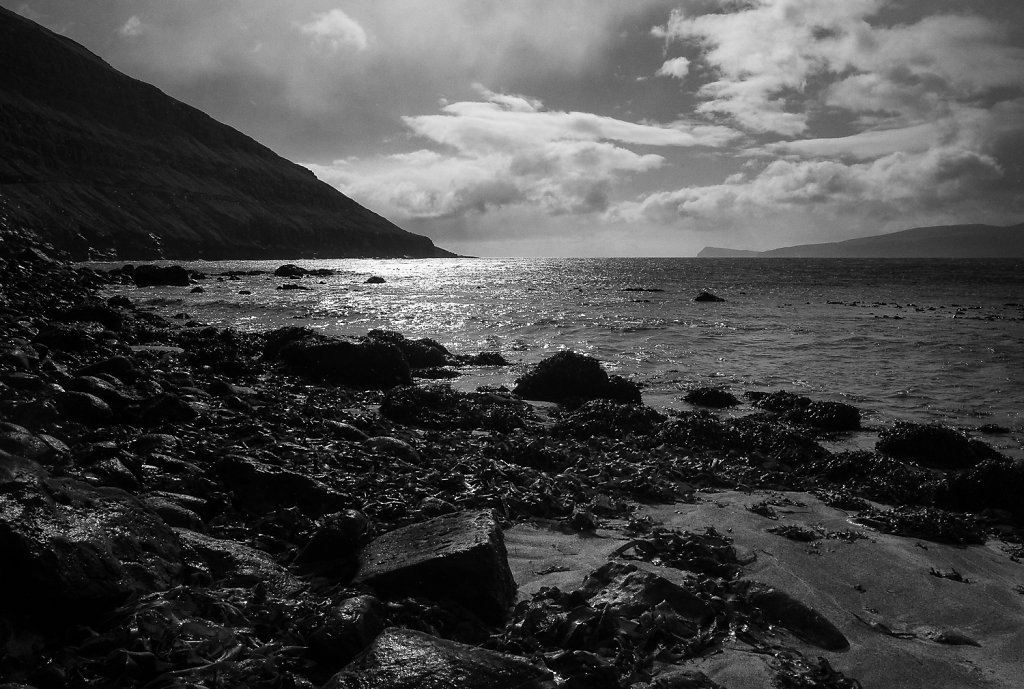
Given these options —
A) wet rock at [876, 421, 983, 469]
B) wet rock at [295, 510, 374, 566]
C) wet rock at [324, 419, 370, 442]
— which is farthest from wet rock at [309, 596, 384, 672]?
wet rock at [876, 421, 983, 469]

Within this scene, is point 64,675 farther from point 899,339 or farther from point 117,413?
point 899,339

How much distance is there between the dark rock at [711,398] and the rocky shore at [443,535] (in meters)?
1.42

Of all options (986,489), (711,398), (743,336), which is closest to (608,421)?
(711,398)

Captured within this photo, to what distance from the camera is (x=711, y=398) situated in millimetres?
11727

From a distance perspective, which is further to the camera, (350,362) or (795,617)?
(350,362)

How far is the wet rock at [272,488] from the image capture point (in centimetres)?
525

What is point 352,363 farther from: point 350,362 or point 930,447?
point 930,447

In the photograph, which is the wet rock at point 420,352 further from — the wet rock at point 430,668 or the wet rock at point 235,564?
the wet rock at point 430,668

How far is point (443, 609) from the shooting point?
12.0ft

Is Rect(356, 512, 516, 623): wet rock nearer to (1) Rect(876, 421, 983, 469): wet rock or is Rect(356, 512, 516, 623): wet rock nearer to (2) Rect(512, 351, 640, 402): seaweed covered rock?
(1) Rect(876, 421, 983, 469): wet rock

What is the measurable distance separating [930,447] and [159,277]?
4990cm

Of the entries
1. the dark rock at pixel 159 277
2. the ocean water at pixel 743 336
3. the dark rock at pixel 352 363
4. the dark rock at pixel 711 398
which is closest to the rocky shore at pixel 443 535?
the dark rock at pixel 711 398

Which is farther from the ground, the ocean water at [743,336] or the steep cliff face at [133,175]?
the steep cliff face at [133,175]

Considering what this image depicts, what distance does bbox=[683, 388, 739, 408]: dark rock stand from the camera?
1161 centimetres
